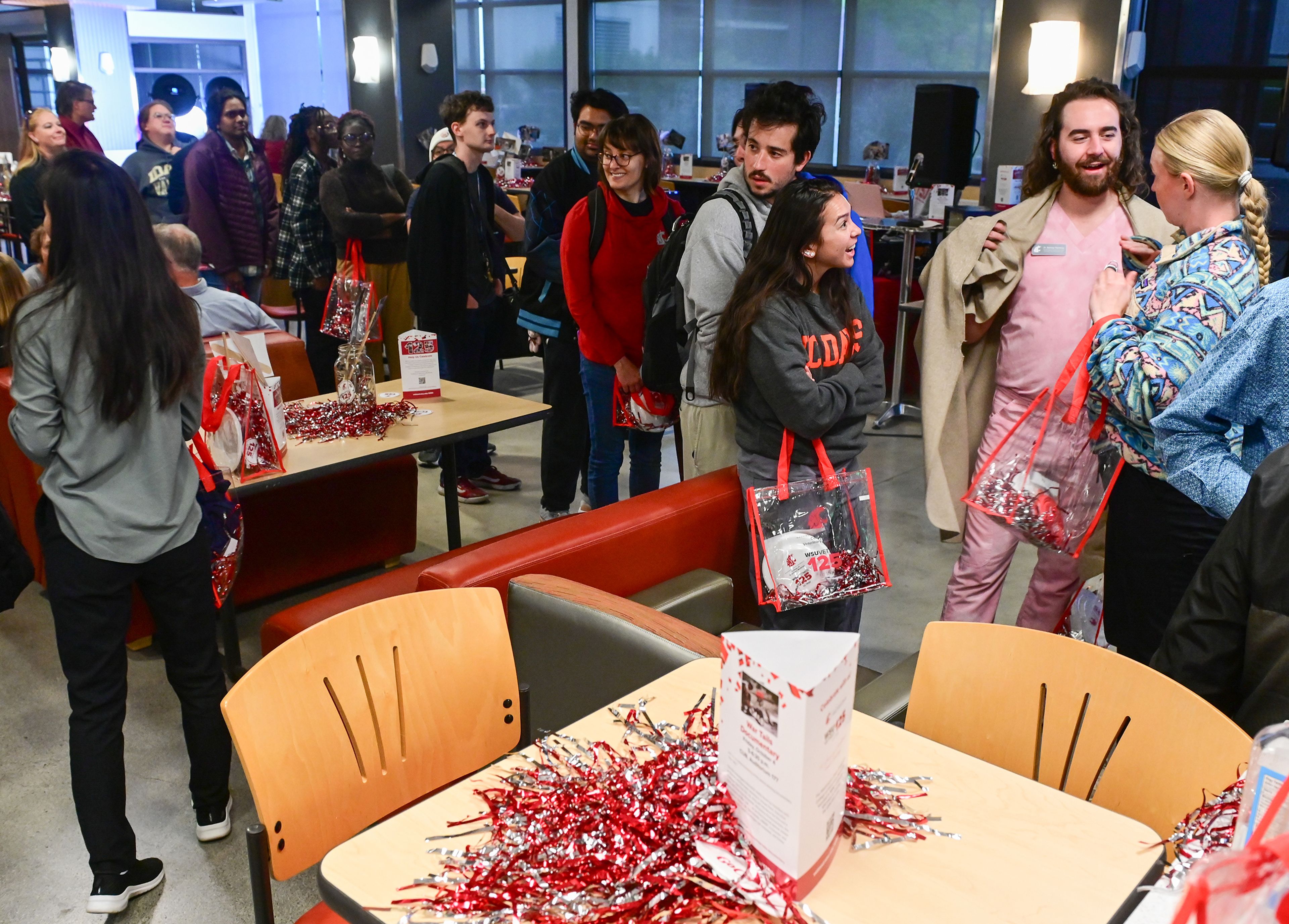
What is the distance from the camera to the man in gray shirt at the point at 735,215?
2.79 metres

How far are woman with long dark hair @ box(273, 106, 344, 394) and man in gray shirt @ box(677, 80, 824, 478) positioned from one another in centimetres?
267

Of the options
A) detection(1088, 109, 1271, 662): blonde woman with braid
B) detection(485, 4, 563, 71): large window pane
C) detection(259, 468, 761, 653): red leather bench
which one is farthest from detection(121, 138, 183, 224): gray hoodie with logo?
detection(485, 4, 563, 71): large window pane

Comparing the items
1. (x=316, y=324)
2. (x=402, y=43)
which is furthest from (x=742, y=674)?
(x=402, y=43)

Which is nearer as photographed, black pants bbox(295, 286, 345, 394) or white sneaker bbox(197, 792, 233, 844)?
white sneaker bbox(197, 792, 233, 844)

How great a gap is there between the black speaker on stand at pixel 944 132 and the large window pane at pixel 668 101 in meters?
4.09

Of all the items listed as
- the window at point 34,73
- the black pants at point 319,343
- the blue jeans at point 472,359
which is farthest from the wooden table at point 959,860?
the window at point 34,73

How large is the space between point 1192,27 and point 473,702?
23.0 feet

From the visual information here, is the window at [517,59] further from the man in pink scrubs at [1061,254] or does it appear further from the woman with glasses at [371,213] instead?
the man in pink scrubs at [1061,254]

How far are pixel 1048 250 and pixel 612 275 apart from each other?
1.40 metres

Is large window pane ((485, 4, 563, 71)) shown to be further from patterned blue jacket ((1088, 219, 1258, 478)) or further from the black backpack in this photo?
patterned blue jacket ((1088, 219, 1258, 478))

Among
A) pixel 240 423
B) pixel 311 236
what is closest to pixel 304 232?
pixel 311 236

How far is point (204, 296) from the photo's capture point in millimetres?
3832

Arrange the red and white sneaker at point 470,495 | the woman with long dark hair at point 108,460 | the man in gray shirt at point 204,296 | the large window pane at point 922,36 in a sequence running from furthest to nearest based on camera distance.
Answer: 1. the large window pane at point 922,36
2. the red and white sneaker at point 470,495
3. the man in gray shirt at point 204,296
4. the woman with long dark hair at point 108,460

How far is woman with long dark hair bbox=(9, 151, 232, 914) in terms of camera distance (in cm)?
199
